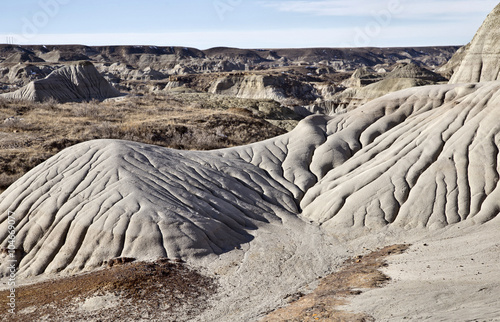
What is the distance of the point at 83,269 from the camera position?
Answer: 1496cm

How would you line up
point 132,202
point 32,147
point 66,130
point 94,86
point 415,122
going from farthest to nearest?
point 94,86, point 66,130, point 32,147, point 415,122, point 132,202

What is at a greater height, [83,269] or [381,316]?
[381,316]

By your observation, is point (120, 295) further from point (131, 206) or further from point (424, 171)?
point (424, 171)

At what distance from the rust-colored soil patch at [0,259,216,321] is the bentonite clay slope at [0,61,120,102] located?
1836 inches

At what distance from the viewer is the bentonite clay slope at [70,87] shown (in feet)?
185

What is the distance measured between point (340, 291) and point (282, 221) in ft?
22.5

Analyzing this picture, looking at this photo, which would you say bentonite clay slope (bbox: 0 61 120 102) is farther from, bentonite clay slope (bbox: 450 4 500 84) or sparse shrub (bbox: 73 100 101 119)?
bentonite clay slope (bbox: 450 4 500 84)

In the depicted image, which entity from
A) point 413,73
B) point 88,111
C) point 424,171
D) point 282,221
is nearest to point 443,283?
point 282,221

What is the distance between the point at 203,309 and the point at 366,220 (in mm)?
8334

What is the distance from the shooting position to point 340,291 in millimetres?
12422

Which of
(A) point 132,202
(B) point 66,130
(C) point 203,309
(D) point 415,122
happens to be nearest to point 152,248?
(A) point 132,202

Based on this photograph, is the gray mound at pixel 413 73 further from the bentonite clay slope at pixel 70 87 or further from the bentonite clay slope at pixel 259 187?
the bentonite clay slope at pixel 259 187

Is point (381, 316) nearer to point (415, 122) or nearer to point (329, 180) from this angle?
point (329, 180)

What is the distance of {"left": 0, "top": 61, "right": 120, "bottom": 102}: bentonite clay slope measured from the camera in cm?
5641
